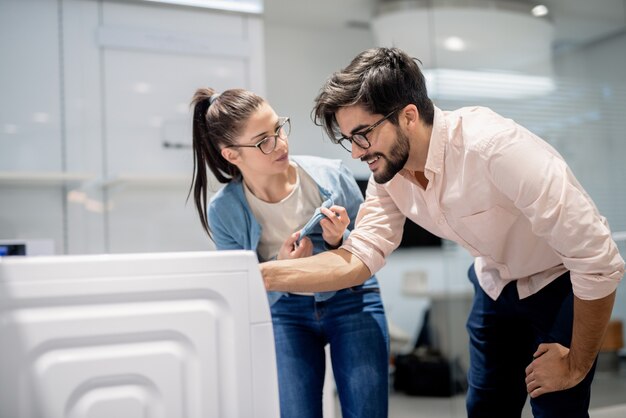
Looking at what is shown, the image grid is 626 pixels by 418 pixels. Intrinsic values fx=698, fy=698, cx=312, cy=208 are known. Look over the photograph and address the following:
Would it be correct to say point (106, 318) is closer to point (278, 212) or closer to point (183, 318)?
point (183, 318)

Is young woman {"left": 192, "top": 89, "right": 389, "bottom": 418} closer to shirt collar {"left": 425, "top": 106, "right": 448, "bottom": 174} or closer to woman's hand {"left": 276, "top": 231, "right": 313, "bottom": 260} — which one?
woman's hand {"left": 276, "top": 231, "right": 313, "bottom": 260}

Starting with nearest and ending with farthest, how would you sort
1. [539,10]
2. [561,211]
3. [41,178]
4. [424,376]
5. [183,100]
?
[561,211] < [41,178] < [183,100] < [539,10] < [424,376]

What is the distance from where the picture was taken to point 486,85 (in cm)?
366

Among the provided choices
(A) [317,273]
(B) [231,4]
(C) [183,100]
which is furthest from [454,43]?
(A) [317,273]

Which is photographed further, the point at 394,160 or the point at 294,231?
the point at 294,231

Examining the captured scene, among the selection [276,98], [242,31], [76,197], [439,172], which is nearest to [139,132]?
[76,197]

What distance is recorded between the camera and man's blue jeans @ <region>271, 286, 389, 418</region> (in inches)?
59.5

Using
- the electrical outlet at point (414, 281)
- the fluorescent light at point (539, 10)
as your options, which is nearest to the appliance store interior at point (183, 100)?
the fluorescent light at point (539, 10)

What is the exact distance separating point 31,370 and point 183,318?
210 millimetres

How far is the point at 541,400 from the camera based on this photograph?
4.56ft

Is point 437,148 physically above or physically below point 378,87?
below

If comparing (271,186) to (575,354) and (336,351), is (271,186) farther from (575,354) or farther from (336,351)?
(575,354)

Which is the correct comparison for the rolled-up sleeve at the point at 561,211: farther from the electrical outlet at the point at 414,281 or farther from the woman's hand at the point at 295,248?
the electrical outlet at the point at 414,281

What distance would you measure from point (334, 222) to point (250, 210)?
0.24 meters
